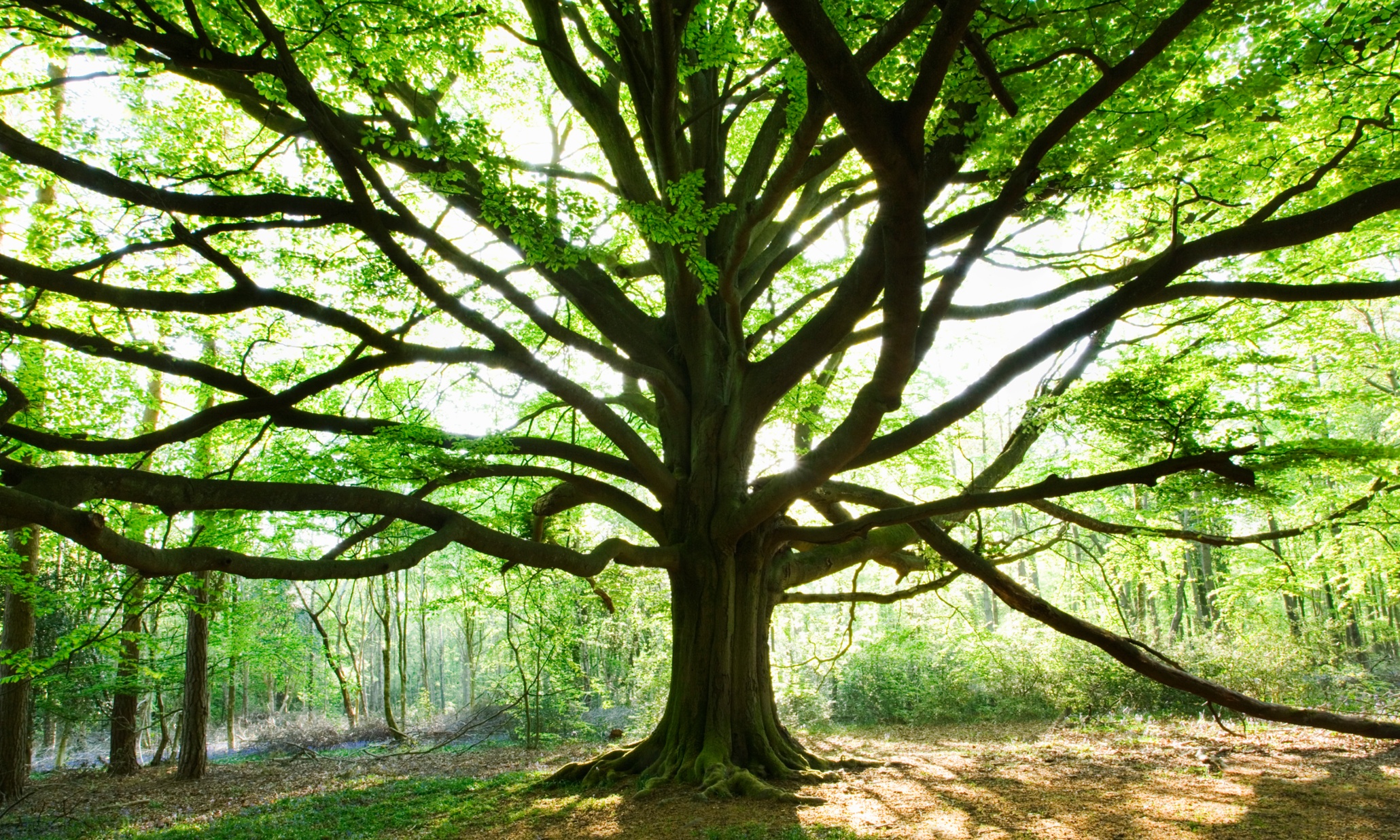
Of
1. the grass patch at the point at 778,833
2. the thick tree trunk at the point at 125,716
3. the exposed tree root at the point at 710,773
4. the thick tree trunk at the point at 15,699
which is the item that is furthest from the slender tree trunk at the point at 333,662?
the grass patch at the point at 778,833

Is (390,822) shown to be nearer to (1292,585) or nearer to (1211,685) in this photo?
(1211,685)

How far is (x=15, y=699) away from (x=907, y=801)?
1177cm

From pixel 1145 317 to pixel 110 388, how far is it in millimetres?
13024

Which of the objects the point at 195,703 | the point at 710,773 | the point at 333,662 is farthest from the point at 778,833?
the point at 195,703

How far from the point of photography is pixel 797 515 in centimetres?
1277

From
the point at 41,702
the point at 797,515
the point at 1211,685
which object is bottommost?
the point at 41,702

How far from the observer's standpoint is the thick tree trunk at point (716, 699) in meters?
6.90

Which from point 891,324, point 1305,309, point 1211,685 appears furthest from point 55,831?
point 1305,309

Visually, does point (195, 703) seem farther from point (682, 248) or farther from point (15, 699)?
point (682, 248)

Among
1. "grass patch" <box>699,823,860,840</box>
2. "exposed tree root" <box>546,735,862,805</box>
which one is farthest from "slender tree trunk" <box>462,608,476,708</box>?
"grass patch" <box>699,823,860,840</box>

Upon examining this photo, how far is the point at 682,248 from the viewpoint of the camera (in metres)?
5.75

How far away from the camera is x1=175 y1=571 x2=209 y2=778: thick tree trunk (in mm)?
11469

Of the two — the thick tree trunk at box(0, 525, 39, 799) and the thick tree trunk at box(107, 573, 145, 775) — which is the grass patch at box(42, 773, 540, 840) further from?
the thick tree trunk at box(107, 573, 145, 775)

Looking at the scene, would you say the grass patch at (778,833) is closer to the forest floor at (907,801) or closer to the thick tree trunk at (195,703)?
the forest floor at (907,801)
